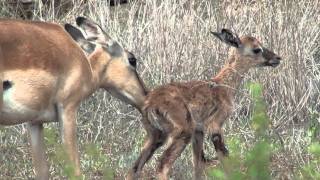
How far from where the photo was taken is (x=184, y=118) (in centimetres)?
697

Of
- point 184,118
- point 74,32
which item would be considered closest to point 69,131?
point 184,118

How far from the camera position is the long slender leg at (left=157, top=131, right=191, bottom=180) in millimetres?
6953

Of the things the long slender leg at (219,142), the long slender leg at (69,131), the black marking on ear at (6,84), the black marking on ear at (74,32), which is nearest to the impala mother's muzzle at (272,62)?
the long slender leg at (219,142)

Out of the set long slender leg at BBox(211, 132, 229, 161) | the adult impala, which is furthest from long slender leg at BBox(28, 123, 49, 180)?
long slender leg at BBox(211, 132, 229, 161)

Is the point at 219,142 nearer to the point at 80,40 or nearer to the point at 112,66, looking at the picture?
the point at 112,66

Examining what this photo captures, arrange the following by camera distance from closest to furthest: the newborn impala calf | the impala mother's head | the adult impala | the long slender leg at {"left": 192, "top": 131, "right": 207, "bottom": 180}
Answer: the adult impala
the newborn impala calf
the long slender leg at {"left": 192, "top": 131, "right": 207, "bottom": 180}
the impala mother's head

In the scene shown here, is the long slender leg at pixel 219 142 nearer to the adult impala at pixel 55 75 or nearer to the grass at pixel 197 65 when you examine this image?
the grass at pixel 197 65

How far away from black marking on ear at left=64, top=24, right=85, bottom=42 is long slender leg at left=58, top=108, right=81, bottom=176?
982mm

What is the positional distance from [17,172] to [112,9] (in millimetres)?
4172

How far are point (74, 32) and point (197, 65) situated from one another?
1932mm

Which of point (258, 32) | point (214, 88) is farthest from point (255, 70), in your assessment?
point (214, 88)

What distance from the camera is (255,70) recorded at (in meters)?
9.42

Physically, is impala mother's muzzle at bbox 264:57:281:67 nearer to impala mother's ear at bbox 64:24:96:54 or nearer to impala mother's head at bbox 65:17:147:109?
impala mother's head at bbox 65:17:147:109

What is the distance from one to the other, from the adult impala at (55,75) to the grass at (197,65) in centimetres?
58
